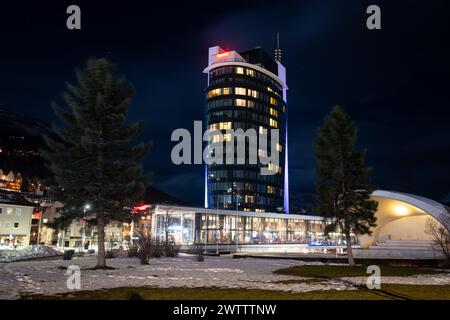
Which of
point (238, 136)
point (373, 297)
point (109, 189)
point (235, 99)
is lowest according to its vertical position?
point (373, 297)

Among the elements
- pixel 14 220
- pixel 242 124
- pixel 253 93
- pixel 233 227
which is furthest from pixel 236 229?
pixel 253 93

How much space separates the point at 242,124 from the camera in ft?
447

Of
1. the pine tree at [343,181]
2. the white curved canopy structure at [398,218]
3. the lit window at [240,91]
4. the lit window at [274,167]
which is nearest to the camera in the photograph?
the pine tree at [343,181]

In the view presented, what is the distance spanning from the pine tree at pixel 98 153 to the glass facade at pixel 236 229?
34359mm

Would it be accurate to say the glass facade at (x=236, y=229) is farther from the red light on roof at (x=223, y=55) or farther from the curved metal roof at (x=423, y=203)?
the red light on roof at (x=223, y=55)

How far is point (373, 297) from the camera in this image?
41.0 ft

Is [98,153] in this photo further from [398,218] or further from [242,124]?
[242,124]

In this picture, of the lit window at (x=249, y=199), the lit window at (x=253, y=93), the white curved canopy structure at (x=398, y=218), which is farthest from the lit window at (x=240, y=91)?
the white curved canopy structure at (x=398, y=218)

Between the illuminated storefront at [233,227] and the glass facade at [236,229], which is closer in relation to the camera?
the illuminated storefront at [233,227]

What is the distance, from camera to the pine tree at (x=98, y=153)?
78.4 ft

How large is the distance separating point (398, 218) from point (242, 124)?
282 ft
